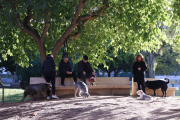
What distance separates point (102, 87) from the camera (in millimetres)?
12266

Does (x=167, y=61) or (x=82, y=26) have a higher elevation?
(x=82, y=26)

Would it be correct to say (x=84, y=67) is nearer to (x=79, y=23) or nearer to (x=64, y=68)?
(x=64, y=68)

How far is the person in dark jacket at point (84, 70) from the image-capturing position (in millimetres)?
11781

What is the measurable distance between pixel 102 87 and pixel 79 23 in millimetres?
3403

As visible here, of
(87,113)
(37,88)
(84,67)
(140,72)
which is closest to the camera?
(87,113)

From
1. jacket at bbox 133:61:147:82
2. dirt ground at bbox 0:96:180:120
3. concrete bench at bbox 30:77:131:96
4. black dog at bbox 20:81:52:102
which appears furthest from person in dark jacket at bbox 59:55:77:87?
dirt ground at bbox 0:96:180:120

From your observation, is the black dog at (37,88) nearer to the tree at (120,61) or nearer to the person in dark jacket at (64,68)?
the person in dark jacket at (64,68)

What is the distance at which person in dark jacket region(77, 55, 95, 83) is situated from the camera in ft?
38.7

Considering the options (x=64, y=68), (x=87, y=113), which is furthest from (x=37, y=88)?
(x=87, y=113)

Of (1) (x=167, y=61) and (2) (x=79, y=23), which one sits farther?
(1) (x=167, y=61)

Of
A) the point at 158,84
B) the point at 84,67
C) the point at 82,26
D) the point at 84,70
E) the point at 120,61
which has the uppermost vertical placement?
the point at 82,26

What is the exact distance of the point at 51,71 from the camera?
1060 cm

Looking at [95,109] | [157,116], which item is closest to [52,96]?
[95,109]

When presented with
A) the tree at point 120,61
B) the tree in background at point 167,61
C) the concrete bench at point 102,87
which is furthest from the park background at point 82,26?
the tree in background at point 167,61
